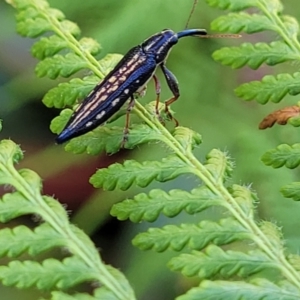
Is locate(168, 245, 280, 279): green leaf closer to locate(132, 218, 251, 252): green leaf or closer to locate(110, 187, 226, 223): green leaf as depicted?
locate(132, 218, 251, 252): green leaf

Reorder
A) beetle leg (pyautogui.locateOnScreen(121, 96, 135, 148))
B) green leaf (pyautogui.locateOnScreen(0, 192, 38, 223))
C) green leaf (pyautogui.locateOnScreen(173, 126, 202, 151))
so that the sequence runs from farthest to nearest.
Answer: beetle leg (pyautogui.locateOnScreen(121, 96, 135, 148)) → green leaf (pyautogui.locateOnScreen(173, 126, 202, 151)) → green leaf (pyautogui.locateOnScreen(0, 192, 38, 223))

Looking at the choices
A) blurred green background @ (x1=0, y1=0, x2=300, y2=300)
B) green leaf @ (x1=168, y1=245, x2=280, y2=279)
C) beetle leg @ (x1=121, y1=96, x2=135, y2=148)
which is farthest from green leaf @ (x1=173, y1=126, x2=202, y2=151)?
blurred green background @ (x1=0, y1=0, x2=300, y2=300)

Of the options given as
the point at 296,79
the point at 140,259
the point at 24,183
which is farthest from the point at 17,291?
the point at 296,79

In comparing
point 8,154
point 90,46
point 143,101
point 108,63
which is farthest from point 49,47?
point 143,101

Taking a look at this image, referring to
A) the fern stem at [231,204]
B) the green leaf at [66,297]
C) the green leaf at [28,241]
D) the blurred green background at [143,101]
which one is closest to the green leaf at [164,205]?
the fern stem at [231,204]

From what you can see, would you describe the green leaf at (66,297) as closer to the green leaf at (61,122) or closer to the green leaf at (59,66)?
the green leaf at (61,122)

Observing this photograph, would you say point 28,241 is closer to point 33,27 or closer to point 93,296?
point 93,296

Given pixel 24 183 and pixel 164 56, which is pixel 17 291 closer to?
pixel 24 183

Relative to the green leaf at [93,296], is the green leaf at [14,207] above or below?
above
